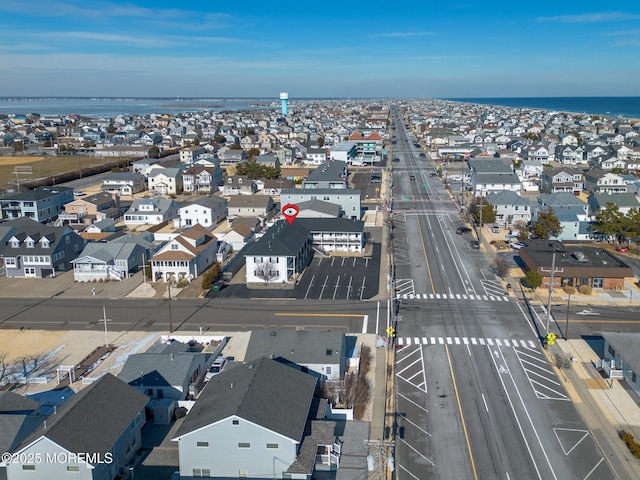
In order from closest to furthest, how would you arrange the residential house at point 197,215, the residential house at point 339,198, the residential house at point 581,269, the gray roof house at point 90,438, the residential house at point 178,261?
the gray roof house at point 90,438, the residential house at point 581,269, the residential house at point 178,261, the residential house at point 197,215, the residential house at point 339,198

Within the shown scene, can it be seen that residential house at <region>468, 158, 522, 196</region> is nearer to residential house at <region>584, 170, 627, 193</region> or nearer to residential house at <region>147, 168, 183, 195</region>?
residential house at <region>584, 170, 627, 193</region>

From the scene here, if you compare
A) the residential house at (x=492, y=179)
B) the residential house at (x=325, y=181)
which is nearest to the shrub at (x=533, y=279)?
the residential house at (x=492, y=179)

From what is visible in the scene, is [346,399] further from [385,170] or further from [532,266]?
[385,170]

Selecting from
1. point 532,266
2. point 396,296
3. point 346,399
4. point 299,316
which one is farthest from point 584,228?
point 346,399

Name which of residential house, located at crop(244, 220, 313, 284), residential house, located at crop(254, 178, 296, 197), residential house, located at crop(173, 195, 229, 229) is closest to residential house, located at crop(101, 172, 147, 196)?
residential house, located at crop(254, 178, 296, 197)

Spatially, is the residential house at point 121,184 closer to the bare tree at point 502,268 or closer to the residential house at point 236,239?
the residential house at point 236,239

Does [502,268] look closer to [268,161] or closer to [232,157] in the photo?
[268,161]
